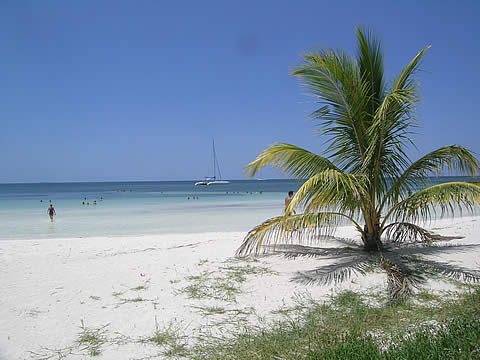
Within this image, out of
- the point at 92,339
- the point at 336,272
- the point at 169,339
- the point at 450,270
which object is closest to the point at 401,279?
the point at 336,272

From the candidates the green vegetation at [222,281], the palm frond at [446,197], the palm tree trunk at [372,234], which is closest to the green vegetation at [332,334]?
the green vegetation at [222,281]

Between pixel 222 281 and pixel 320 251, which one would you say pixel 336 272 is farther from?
pixel 222 281

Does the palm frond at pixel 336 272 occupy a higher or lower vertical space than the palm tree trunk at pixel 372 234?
lower

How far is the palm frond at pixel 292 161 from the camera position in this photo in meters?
5.58

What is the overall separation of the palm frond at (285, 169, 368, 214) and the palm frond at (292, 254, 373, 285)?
1046 millimetres

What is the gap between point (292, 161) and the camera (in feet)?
18.9

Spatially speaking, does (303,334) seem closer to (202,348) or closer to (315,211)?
(202,348)

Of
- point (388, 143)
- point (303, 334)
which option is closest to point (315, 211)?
point (388, 143)

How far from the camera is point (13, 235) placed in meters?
13.8

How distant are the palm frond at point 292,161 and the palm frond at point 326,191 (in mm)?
595

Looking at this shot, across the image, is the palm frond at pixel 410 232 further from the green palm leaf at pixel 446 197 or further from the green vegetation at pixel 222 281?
the green vegetation at pixel 222 281

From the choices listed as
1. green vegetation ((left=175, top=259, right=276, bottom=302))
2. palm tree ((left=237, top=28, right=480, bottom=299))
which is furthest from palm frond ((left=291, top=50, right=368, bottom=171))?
green vegetation ((left=175, top=259, right=276, bottom=302))

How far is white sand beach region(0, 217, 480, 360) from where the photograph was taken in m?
3.73

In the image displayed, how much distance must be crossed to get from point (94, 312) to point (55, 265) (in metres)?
3.06
